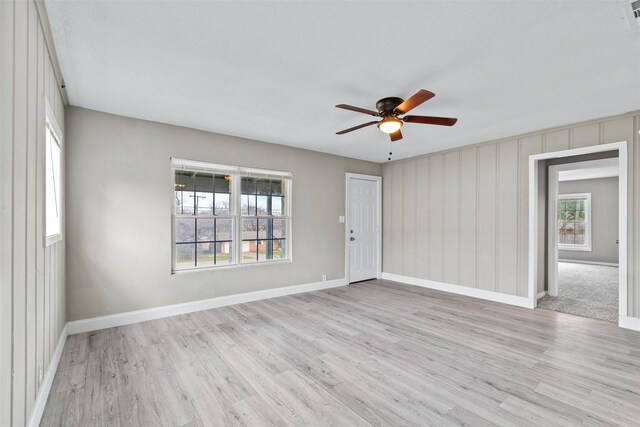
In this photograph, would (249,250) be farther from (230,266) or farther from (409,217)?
(409,217)

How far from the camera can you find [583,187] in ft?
29.3

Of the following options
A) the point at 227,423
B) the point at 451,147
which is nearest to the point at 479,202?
the point at 451,147

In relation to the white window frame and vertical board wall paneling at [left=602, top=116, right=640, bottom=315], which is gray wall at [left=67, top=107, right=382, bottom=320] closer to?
the white window frame

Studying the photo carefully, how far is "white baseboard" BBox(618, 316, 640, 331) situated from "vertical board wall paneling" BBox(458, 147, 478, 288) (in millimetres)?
1744

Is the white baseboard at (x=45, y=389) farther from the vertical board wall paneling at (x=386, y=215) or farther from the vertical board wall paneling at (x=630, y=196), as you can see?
A: the vertical board wall paneling at (x=630, y=196)

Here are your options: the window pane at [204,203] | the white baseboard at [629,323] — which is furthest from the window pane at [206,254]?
the white baseboard at [629,323]

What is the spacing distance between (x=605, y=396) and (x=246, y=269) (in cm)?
412

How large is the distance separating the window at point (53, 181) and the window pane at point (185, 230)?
130cm

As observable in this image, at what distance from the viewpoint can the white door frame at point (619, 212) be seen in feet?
11.8

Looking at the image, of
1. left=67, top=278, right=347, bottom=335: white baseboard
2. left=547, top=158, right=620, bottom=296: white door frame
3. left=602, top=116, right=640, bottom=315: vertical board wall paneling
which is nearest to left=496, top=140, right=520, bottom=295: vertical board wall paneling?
left=547, top=158, right=620, bottom=296: white door frame

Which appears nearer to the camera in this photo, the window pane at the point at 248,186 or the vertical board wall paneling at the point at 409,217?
the window pane at the point at 248,186

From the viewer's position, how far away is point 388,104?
9.99 feet

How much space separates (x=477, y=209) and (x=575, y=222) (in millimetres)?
6554

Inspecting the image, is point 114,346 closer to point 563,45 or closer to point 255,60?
point 255,60
